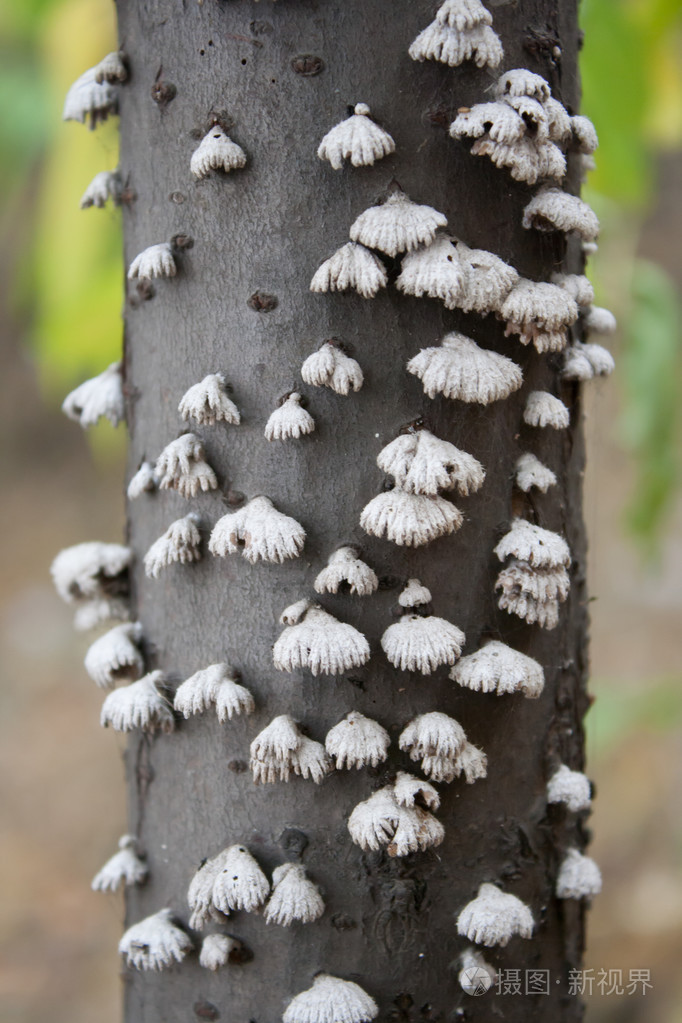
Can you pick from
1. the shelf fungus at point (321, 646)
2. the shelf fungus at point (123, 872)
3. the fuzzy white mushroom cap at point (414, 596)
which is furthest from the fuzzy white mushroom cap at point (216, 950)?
the fuzzy white mushroom cap at point (414, 596)

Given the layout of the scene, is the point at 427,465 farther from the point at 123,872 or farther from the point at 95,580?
the point at 123,872

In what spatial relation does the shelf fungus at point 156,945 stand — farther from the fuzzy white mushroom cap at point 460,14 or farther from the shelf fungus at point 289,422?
the fuzzy white mushroom cap at point 460,14

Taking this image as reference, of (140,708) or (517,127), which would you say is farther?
(140,708)

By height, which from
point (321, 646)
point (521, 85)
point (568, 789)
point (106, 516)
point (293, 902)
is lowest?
point (293, 902)

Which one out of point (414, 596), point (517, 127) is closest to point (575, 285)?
point (517, 127)

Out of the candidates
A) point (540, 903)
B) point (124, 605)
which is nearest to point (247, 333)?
point (124, 605)

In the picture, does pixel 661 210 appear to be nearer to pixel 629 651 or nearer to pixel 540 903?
pixel 629 651
